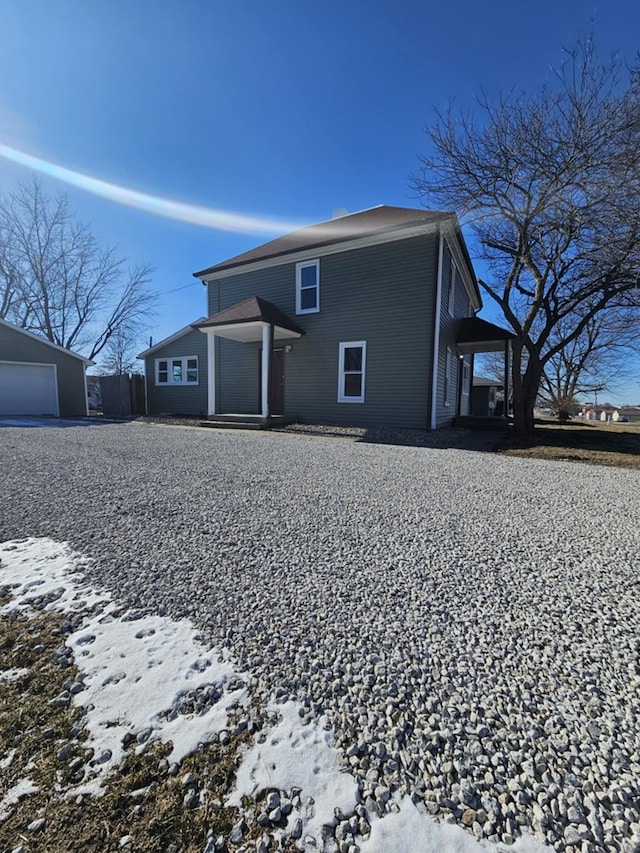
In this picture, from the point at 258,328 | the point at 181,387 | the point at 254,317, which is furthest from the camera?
the point at 181,387

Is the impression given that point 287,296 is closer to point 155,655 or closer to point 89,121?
point 89,121

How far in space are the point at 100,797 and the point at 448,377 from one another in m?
11.5

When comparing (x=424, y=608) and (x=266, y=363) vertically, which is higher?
(x=266, y=363)

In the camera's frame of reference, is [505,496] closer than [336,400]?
Yes

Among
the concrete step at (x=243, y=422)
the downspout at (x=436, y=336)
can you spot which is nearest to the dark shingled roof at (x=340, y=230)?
the downspout at (x=436, y=336)

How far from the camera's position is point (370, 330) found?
994 centimetres

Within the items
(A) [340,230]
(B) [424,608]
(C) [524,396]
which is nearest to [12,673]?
(B) [424,608]

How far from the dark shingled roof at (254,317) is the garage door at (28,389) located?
9.09 m

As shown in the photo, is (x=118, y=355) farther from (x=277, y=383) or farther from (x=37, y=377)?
(x=277, y=383)

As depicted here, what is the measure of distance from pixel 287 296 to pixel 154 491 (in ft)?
29.2

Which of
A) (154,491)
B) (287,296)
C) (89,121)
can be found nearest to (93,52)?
(89,121)

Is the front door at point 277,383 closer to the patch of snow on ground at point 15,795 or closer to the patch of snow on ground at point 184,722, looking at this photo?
the patch of snow on ground at point 184,722

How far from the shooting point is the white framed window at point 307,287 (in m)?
10.7

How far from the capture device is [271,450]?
6.23 m
